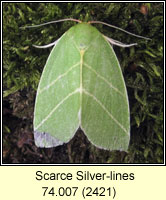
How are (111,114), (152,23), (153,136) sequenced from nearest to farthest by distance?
(111,114), (152,23), (153,136)

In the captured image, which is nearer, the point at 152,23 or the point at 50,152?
the point at 152,23

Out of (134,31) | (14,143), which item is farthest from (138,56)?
(14,143)

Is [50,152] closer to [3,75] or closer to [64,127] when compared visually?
[64,127]

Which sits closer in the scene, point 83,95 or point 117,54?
point 83,95

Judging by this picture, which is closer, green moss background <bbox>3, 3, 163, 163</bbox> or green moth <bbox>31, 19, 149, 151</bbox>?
green moth <bbox>31, 19, 149, 151</bbox>
